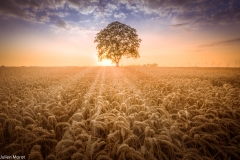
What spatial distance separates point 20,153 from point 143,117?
284 cm

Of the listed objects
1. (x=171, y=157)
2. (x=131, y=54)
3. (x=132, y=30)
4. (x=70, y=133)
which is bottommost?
(x=171, y=157)

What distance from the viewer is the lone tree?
4088 cm

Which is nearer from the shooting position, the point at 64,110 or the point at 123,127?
the point at 123,127

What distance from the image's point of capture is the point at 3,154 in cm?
231

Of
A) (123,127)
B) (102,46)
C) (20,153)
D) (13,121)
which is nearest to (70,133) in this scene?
(20,153)

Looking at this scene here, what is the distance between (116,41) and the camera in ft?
134

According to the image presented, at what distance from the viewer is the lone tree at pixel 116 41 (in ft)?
134

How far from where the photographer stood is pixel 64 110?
161 inches

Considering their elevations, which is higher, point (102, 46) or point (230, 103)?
point (102, 46)

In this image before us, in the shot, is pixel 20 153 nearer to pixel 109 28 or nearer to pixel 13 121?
pixel 13 121

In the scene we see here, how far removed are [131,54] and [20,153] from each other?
138 ft

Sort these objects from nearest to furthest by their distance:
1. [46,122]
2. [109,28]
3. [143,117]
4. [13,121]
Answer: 1. [13,121]
2. [46,122]
3. [143,117]
4. [109,28]

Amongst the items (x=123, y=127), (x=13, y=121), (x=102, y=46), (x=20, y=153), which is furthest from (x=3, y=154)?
(x=102, y=46)

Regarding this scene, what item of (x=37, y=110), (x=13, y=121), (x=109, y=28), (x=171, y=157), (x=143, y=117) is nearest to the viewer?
(x=171, y=157)
